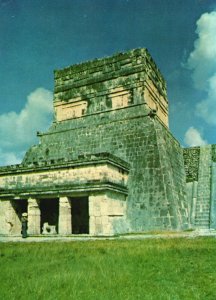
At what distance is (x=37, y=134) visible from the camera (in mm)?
22594

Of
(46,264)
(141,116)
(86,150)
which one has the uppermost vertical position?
(141,116)

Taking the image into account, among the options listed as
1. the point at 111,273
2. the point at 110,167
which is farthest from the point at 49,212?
the point at 111,273

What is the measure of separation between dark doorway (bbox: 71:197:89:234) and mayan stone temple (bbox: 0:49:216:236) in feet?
0.18

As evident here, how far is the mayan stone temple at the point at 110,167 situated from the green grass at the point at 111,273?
6.69 metres

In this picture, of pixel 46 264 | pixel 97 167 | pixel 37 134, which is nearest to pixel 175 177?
pixel 97 167

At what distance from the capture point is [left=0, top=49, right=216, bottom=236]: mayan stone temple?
50.1 feet

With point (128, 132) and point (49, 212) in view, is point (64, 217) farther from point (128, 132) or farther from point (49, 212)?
point (128, 132)

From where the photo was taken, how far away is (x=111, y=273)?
5.60 metres

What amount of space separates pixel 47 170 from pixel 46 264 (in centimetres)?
999

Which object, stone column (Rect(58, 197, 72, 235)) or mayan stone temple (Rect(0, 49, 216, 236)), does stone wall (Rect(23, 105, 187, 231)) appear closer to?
mayan stone temple (Rect(0, 49, 216, 236))

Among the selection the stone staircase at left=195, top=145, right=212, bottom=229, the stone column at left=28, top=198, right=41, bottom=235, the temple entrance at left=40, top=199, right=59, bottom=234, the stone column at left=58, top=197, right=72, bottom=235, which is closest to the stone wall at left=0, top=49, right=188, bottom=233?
the stone staircase at left=195, top=145, right=212, bottom=229

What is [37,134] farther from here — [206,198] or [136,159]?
[206,198]

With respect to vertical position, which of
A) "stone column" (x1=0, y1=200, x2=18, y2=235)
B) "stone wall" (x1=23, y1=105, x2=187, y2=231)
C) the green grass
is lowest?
"stone column" (x1=0, y1=200, x2=18, y2=235)

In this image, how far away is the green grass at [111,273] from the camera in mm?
4441
